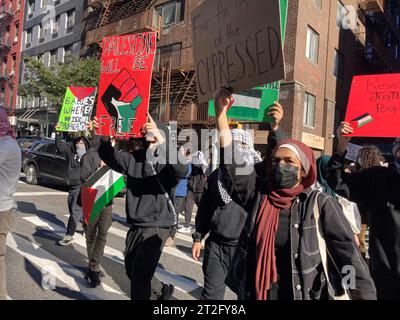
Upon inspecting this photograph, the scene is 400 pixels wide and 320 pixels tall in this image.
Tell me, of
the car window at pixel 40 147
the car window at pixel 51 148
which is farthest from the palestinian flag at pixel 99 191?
the car window at pixel 40 147

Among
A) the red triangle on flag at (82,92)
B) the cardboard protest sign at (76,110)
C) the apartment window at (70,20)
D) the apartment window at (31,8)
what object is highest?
the apartment window at (31,8)

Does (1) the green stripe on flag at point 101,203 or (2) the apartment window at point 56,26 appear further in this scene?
(2) the apartment window at point 56,26

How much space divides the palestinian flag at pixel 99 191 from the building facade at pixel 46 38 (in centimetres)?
2667

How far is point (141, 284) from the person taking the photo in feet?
12.2

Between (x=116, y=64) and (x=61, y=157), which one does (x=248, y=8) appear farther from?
(x=61, y=157)

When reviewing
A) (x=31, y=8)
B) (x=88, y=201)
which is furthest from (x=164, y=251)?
(x=31, y=8)

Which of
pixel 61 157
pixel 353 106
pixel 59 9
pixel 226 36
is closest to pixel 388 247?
pixel 353 106

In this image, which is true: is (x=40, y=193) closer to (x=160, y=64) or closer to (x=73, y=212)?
(x=73, y=212)

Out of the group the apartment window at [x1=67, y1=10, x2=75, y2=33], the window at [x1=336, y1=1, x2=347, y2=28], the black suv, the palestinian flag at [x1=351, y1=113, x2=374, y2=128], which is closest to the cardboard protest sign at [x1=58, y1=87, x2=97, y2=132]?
the palestinian flag at [x1=351, y1=113, x2=374, y2=128]

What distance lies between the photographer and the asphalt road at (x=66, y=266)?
4.89 meters

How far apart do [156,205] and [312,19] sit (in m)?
17.9

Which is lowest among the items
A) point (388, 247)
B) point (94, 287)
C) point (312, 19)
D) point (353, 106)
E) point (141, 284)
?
point (94, 287)

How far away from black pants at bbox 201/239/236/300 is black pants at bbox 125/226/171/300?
0.46 m

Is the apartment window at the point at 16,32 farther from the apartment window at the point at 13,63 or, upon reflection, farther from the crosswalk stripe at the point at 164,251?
the crosswalk stripe at the point at 164,251
